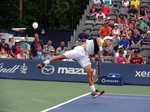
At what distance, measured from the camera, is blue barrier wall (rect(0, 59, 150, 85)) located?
18.3 m

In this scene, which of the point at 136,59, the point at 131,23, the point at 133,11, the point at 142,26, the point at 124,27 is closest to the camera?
the point at 136,59

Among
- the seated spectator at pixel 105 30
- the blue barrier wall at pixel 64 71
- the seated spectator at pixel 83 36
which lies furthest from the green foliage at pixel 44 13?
the blue barrier wall at pixel 64 71

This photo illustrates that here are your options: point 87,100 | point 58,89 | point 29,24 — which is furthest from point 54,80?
point 29,24

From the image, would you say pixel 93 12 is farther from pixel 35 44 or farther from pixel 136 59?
pixel 136 59

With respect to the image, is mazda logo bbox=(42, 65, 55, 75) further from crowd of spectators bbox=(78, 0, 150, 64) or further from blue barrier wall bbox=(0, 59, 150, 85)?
crowd of spectators bbox=(78, 0, 150, 64)

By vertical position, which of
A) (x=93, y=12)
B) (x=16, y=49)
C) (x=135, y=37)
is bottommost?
(x=16, y=49)

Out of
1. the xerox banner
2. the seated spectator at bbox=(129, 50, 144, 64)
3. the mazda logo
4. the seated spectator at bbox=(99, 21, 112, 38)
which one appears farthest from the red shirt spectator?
the mazda logo

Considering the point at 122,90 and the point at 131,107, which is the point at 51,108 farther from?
the point at 122,90

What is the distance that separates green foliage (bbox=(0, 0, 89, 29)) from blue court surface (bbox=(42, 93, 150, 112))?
33.7 meters

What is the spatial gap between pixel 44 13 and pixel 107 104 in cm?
3847

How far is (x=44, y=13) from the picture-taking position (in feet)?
165

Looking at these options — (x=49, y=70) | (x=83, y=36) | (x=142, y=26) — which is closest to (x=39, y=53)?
(x=49, y=70)

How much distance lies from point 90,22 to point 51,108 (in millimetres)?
13547

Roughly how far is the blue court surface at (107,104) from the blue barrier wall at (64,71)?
393 centimetres
